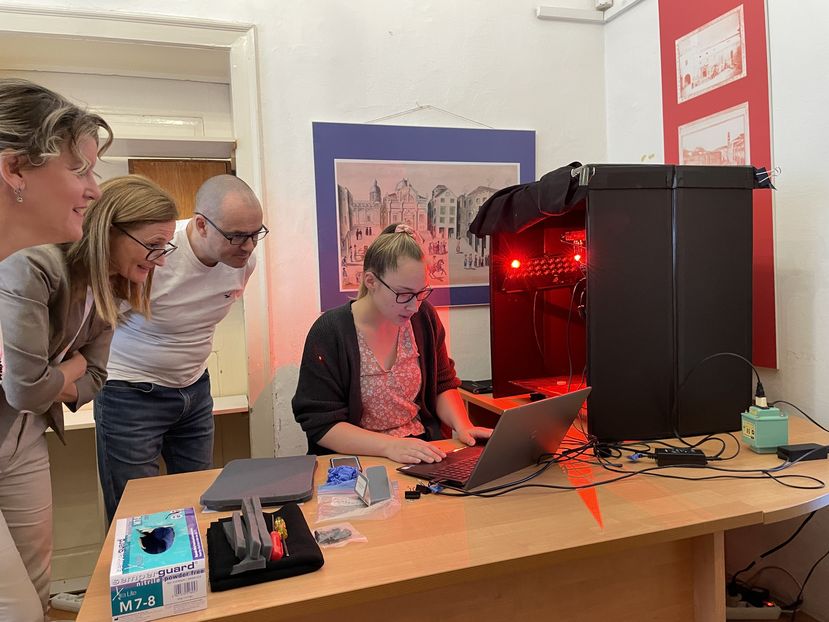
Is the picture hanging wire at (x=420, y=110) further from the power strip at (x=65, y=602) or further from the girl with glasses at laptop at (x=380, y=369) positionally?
the power strip at (x=65, y=602)

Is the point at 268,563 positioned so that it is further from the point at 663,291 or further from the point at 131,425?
the point at 663,291

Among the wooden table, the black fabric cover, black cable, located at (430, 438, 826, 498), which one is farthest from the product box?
the black fabric cover

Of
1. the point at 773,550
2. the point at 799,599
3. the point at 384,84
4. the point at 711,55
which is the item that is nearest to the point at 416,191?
the point at 384,84

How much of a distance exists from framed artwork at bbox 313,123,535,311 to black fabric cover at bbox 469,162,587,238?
1.04ft

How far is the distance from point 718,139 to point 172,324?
73.2 inches

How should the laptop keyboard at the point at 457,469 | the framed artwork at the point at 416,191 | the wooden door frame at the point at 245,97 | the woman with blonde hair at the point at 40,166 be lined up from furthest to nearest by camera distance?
the framed artwork at the point at 416,191
the wooden door frame at the point at 245,97
the laptop keyboard at the point at 457,469
the woman with blonde hair at the point at 40,166

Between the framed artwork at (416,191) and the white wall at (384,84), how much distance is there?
54 millimetres

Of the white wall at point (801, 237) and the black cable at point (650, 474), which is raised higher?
the white wall at point (801, 237)

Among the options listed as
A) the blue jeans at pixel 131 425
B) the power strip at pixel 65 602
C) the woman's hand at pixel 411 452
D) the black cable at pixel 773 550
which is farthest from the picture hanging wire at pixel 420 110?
the power strip at pixel 65 602

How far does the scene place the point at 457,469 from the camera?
1370 mm

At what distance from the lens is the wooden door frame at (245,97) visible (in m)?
2.14

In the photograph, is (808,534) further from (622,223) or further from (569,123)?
(569,123)

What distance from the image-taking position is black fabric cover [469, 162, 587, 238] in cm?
163

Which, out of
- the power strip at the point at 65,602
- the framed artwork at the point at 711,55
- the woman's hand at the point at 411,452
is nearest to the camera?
the woman's hand at the point at 411,452
